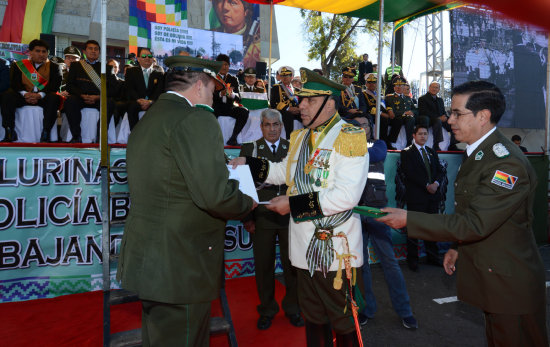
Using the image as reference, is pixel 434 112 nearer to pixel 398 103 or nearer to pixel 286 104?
pixel 398 103

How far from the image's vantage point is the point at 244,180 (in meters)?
2.63

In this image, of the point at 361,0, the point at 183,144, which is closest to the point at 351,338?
the point at 183,144

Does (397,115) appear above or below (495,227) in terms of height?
above

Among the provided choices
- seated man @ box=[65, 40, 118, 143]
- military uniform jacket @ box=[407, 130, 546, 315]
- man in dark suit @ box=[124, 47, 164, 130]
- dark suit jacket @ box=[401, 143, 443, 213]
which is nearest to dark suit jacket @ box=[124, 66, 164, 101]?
man in dark suit @ box=[124, 47, 164, 130]

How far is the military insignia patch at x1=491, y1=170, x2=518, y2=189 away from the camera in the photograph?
80.3 inches

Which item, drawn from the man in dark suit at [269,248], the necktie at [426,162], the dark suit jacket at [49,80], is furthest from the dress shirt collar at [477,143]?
the dark suit jacket at [49,80]

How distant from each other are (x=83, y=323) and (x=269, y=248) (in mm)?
2134

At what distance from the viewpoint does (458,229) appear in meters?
2.08

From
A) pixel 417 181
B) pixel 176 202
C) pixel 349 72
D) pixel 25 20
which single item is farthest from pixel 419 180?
pixel 25 20

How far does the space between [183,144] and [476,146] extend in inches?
70.0

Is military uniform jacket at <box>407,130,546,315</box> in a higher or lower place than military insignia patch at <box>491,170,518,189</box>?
lower

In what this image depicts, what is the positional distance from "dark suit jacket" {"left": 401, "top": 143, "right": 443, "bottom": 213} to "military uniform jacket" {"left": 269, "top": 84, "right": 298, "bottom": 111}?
3040 mm

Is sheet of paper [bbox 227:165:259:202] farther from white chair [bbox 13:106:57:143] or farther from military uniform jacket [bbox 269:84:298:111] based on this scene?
military uniform jacket [bbox 269:84:298:111]

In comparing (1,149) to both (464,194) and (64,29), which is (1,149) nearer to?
(464,194)
